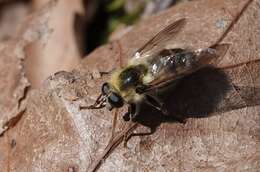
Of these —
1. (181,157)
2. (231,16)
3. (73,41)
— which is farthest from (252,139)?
(73,41)

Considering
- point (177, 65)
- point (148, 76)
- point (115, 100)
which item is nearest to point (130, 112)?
point (115, 100)

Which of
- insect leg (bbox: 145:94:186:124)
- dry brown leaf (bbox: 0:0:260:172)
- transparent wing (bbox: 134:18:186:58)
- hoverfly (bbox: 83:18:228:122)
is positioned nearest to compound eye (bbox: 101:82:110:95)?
hoverfly (bbox: 83:18:228:122)

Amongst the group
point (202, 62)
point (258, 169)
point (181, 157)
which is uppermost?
point (202, 62)

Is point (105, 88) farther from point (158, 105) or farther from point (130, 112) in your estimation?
point (158, 105)

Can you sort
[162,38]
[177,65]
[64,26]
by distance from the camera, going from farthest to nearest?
[64,26] < [162,38] < [177,65]

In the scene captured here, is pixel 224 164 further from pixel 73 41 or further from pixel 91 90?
pixel 73 41

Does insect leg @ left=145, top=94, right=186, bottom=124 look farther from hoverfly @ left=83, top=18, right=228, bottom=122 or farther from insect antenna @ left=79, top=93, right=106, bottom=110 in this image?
insect antenna @ left=79, top=93, right=106, bottom=110

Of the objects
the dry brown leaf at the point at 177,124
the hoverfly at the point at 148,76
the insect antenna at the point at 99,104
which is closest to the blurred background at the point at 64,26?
the dry brown leaf at the point at 177,124
